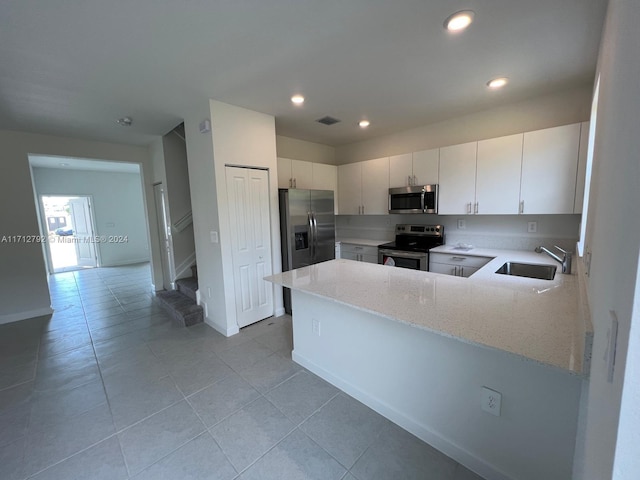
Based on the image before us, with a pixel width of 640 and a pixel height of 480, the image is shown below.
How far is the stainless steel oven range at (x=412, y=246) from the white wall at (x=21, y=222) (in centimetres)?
490

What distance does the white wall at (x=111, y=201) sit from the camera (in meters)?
6.69

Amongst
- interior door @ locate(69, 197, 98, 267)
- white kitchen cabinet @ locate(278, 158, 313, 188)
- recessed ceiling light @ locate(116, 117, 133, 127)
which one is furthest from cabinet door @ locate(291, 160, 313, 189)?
interior door @ locate(69, 197, 98, 267)

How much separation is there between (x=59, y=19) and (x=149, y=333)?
122 inches

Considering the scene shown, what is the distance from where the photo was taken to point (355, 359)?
209 cm

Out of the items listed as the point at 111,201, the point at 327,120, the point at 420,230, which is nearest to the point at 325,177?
the point at 327,120

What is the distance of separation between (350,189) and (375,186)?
1.69 feet

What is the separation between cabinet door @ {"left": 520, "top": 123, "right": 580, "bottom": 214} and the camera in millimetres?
2695

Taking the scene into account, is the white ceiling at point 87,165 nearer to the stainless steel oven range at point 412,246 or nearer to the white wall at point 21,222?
the white wall at point 21,222

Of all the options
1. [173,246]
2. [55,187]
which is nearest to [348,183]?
[173,246]

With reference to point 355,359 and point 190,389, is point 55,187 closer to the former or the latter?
point 190,389

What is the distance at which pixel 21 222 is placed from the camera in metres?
3.82

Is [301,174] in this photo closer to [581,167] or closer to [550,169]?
[550,169]

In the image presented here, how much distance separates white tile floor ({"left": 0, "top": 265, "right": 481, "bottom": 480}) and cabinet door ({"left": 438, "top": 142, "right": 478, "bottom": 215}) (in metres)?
2.63

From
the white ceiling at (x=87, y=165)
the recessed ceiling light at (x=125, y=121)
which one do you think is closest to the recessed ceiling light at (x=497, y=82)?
the recessed ceiling light at (x=125, y=121)
